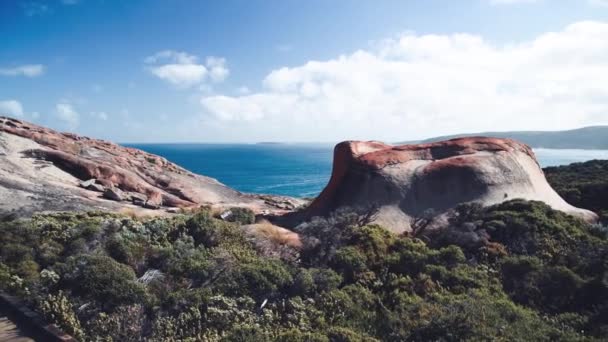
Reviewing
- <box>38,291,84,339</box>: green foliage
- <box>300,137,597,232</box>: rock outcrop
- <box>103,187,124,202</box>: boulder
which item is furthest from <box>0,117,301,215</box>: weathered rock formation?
<box>300,137,597,232</box>: rock outcrop

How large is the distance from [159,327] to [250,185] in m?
88.9

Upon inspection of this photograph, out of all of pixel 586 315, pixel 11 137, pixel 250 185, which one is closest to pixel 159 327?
pixel 586 315

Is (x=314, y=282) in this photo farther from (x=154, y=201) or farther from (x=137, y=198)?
(x=154, y=201)

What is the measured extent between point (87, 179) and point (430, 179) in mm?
26502

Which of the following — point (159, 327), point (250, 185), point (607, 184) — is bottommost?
point (250, 185)

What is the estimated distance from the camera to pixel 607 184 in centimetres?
2250

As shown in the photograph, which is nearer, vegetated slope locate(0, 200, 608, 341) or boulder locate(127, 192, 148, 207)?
vegetated slope locate(0, 200, 608, 341)

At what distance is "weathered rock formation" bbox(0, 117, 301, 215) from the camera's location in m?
26.4

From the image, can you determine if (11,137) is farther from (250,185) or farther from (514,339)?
(250,185)

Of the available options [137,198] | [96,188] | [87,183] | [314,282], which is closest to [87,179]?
[87,183]

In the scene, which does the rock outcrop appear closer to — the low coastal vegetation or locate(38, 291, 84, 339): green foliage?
the low coastal vegetation

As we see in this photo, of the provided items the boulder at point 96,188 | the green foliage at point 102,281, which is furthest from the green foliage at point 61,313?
the boulder at point 96,188

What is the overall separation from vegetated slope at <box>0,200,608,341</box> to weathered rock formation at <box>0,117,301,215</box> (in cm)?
1057

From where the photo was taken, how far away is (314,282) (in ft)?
35.7
